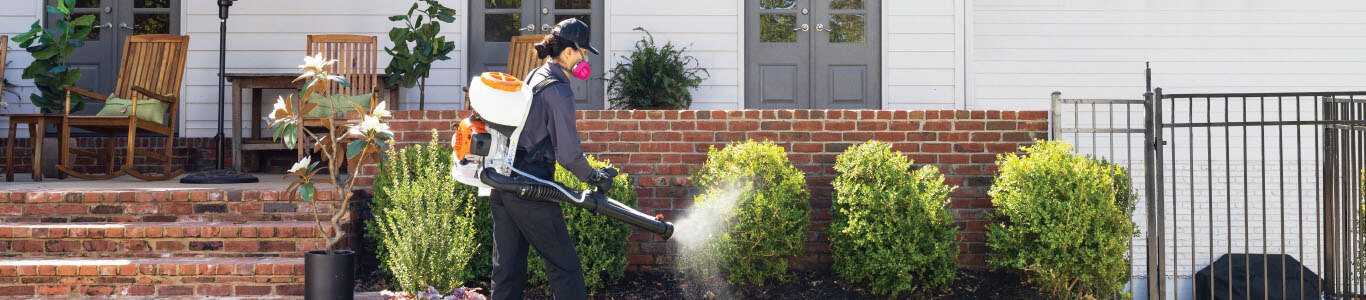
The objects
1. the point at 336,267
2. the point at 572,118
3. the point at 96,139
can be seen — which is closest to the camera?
the point at 572,118

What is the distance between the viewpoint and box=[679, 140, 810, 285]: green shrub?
450 centimetres

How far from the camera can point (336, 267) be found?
4.07m

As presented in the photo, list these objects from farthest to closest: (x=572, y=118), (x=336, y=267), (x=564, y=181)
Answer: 1. (x=564, y=181)
2. (x=336, y=267)
3. (x=572, y=118)

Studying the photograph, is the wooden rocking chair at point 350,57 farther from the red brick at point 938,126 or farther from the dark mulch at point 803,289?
the red brick at point 938,126

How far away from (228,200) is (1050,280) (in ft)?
13.5

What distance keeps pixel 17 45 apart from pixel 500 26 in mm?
3631

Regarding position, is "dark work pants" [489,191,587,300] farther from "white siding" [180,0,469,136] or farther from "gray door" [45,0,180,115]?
"gray door" [45,0,180,115]

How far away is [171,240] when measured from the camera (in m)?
4.69

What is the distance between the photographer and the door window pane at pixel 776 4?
7.32 meters

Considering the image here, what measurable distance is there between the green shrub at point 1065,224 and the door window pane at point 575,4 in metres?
3.77

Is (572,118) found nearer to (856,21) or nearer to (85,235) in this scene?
(85,235)

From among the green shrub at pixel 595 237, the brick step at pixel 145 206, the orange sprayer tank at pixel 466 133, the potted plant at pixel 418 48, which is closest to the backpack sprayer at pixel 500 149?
the orange sprayer tank at pixel 466 133

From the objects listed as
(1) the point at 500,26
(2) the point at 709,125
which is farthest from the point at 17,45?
(2) the point at 709,125

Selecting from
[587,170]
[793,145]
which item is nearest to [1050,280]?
[793,145]
